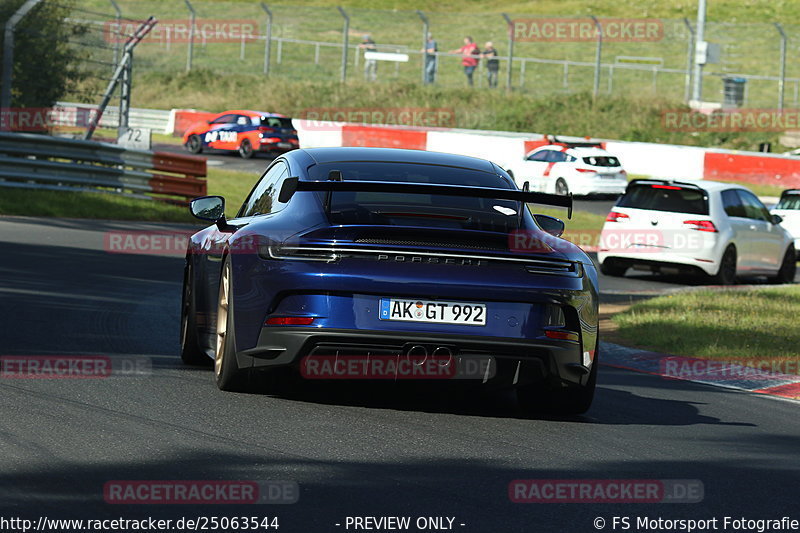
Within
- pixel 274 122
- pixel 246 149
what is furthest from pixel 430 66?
pixel 246 149

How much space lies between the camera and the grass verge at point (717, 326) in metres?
11.8

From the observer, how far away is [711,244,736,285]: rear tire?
770 inches

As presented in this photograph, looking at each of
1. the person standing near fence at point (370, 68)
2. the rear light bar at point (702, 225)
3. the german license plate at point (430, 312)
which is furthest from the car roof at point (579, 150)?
the german license plate at point (430, 312)

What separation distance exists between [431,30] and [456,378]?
57.8 m

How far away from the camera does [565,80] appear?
4884 cm

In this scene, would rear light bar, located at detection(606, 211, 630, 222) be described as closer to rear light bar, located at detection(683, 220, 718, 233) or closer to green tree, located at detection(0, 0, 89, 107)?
rear light bar, located at detection(683, 220, 718, 233)

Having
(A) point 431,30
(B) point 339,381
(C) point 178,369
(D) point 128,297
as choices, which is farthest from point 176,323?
(A) point 431,30

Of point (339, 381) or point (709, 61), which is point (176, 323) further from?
point (709, 61)

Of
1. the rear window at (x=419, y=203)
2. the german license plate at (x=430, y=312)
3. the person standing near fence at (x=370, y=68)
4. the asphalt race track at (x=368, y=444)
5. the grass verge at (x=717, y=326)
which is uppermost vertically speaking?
the person standing near fence at (x=370, y=68)

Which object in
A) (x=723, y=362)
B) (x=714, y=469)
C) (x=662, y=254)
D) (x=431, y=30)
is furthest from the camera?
(x=431, y=30)

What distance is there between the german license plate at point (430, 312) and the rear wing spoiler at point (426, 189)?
1.94 ft

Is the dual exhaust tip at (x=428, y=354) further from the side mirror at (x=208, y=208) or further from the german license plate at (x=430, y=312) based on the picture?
the side mirror at (x=208, y=208)

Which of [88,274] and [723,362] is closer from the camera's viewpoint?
[723,362]

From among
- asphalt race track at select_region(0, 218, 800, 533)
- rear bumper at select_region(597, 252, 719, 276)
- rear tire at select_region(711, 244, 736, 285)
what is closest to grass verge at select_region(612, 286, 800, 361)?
asphalt race track at select_region(0, 218, 800, 533)
